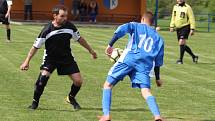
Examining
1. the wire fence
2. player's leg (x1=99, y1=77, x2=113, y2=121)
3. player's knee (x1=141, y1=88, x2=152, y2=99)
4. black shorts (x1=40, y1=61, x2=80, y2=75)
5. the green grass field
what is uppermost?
black shorts (x1=40, y1=61, x2=80, y2=75)

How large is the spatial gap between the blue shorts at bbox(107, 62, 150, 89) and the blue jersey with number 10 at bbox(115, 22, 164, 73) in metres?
0.06

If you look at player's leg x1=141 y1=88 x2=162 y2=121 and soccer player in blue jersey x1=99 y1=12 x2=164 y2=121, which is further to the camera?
soccer player in blue jersey x1=99 y1=12 x2=164 y2=121

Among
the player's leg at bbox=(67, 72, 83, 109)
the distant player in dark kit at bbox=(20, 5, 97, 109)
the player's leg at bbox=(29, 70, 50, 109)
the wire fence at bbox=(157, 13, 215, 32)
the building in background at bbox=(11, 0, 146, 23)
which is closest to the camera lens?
the distant player in dark kit at bbox=(20, 5, 97, 109)

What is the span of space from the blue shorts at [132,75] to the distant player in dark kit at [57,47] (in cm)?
123

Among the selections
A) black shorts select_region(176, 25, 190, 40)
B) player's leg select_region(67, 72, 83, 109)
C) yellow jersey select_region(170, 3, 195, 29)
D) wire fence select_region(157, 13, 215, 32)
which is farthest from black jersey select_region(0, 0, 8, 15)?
wire fence select_region(157, 13, 215, 32)

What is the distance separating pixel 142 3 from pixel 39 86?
1417 inches

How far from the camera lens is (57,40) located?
930cm

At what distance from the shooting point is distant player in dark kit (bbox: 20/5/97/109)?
9164mm

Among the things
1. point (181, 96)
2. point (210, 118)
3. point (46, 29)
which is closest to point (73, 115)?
point (46, 29)

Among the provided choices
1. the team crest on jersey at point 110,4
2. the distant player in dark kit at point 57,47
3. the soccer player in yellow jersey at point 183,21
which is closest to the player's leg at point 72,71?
the distant player in dark kit at point 57,47

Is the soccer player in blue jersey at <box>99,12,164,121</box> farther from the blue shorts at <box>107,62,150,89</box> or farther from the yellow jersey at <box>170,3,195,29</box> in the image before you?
the yellow jersey at <box>170,3,195,29</box>

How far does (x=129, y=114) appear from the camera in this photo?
9430 mm

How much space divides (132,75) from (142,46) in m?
0.45

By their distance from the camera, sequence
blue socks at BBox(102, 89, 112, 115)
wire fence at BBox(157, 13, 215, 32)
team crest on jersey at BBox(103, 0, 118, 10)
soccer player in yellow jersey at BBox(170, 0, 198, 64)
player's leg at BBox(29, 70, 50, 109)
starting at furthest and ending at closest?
team crest on jersey at BBox(103, 0, 118, 10) < wire fence at BBox(157, 13, 215, 32) < soccer player in yellow jersey at BBox(170, 0, 198, 64) < player's leg at BBox(29, 70, 50, 109) < blue socks at BBox(102, 89, 112, 115)
